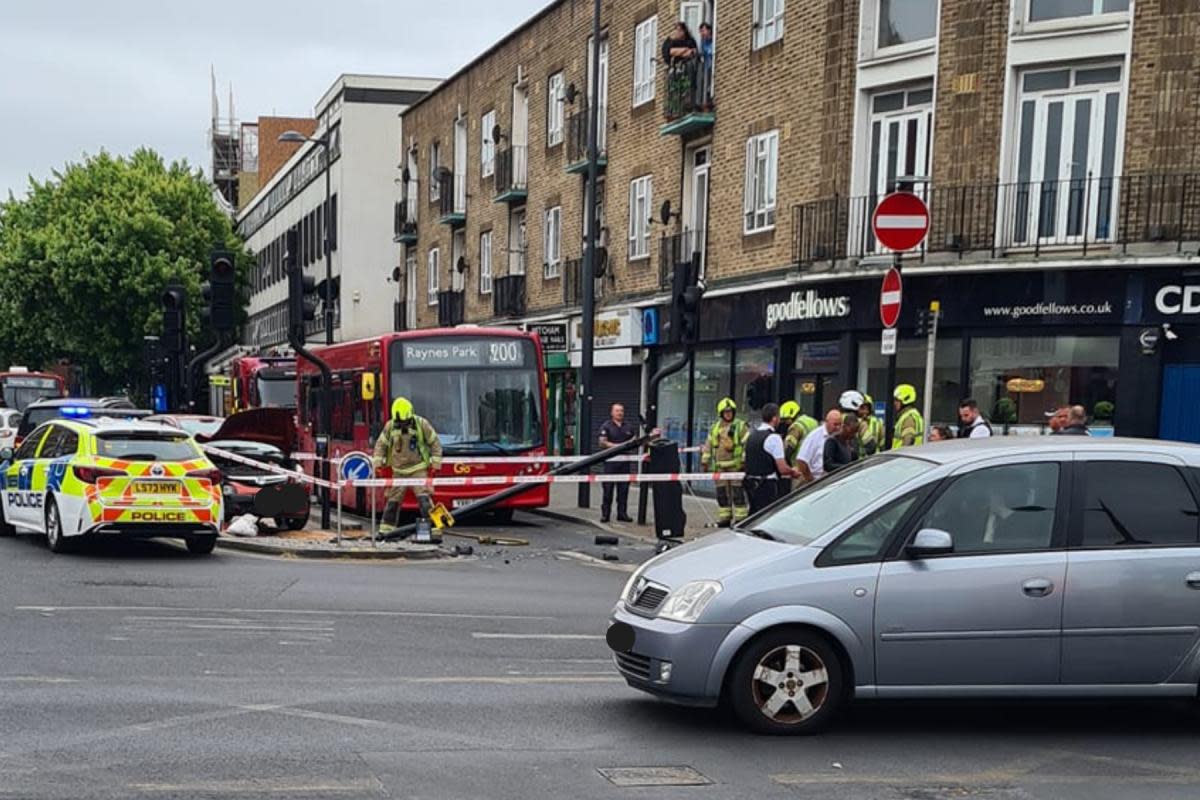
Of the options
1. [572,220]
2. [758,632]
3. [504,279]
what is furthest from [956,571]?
[504,279]

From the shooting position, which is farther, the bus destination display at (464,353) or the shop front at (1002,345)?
the bus destination display at (464,353)

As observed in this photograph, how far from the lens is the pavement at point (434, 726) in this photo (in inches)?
230

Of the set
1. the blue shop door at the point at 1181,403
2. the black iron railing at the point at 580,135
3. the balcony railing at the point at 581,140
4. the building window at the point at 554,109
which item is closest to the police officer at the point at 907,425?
the blue shop door at the point at 1181,403

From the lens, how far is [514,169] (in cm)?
3497

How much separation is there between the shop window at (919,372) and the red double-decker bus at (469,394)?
5319 millimetres

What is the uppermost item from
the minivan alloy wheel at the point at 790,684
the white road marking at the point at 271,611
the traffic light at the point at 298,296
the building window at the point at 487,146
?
the building window at the point at 487,146

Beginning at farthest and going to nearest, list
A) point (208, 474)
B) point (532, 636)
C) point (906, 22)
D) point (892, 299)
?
1. point (906, 22)
2. point (208, 474)
3. point (892, 299)
4. point (532, 636)

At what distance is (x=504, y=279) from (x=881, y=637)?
29.3m

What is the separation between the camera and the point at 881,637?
6.67 meters

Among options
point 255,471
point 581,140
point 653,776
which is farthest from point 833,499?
point 581,140

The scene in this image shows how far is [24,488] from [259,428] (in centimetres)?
516

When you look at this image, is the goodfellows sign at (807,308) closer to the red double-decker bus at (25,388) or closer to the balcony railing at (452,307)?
the balcony railing at (452,307)

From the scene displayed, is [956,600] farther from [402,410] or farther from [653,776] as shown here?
[402,410]

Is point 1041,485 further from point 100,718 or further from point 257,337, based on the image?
point 257,337
